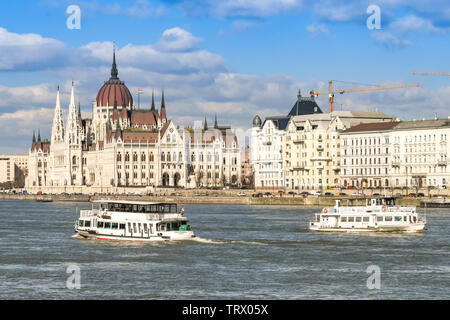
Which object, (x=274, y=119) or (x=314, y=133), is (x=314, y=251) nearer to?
(x=314, y=133)

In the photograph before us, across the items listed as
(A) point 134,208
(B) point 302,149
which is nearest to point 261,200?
(B) point 302,149

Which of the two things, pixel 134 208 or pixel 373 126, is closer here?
pixel 134 208

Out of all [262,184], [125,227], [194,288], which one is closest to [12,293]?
[194,288]

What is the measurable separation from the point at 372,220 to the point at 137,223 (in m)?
21.0

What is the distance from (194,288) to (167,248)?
19118 mm

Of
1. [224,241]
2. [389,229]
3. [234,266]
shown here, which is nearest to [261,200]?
[389,229]

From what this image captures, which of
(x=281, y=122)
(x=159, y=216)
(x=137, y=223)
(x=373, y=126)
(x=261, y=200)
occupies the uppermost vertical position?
(x=281, y=122)

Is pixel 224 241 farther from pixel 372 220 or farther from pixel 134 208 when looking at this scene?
pixel 372 220

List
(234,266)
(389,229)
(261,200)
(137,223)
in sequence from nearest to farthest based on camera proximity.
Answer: (234,266), (137,223), (389,229), (261,200)

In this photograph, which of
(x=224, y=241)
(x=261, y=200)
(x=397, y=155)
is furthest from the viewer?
(x=397, y=155)

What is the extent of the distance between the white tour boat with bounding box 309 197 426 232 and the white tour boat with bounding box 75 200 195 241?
15.5 metres

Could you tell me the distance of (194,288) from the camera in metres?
42.8

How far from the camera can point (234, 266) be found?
51.1m

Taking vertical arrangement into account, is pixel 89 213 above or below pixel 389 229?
above
